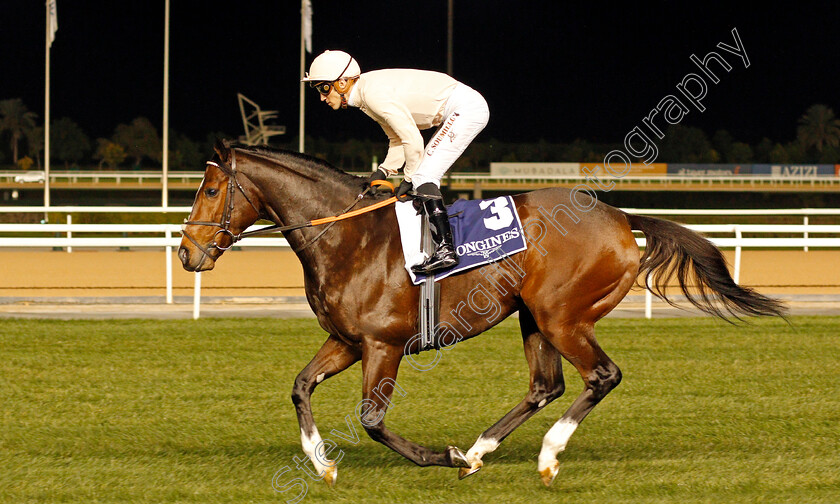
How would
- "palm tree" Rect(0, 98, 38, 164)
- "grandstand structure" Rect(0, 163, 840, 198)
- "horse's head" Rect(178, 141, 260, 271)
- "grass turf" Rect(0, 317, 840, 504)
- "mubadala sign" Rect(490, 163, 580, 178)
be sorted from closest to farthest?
"grass turf" Rect(0, 317, 840, 504) → "horse's head" Rect(178, 141, 260, 271) → "grandstand structure" Rect(0, 163, 840, 198) → "mubadala sign" Rect(490, 163, 580, 178) → "palm tree" Rect(0, 98, 38, 164)

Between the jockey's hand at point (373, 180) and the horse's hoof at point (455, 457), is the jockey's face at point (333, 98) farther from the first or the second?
the horse's hoof at point (455, 457)

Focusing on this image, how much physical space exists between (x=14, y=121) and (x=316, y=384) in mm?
62793

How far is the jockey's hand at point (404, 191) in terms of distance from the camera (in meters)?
4.30

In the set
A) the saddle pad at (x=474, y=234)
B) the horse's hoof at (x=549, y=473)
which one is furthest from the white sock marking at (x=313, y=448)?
the horse's hoof at (x=549, y=473)

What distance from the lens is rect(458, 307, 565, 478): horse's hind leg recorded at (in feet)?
14.0

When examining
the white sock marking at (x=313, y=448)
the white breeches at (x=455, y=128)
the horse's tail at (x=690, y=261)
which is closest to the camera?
the white sock marking at (x=313, y=448)

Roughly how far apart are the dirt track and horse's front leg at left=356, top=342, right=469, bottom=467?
A: 271 inches

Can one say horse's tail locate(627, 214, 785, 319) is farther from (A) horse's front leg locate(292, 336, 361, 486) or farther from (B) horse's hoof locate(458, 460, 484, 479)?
(A) horse's front leg locate(292, 336, 361, 486)

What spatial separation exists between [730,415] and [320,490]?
2453 millimetres

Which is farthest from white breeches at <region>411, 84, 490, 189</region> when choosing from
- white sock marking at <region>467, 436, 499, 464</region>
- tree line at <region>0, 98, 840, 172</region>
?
tree line at <region>0, 98, 840, 172</region>

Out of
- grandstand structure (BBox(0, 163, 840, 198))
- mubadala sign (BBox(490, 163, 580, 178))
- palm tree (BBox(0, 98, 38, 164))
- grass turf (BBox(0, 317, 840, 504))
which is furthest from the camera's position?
palm tree (BBox(0, 98, 38, 164))

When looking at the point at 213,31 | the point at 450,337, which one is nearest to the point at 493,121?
the point at 213,31

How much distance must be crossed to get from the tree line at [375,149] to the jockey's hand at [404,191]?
35.3m

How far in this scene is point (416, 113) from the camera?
4.39m
